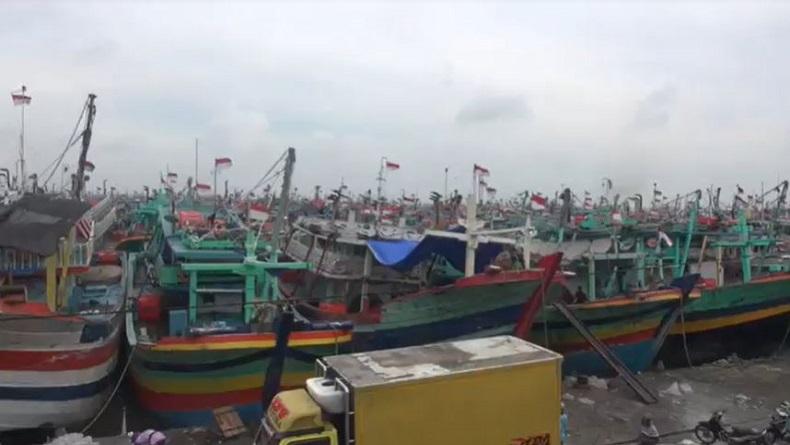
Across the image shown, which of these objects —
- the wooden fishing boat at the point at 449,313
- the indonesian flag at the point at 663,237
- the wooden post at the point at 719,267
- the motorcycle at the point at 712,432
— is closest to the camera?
the motorcycle at the point at 712,432

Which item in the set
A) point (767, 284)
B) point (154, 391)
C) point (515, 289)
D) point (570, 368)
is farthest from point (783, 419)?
point (154, 391)

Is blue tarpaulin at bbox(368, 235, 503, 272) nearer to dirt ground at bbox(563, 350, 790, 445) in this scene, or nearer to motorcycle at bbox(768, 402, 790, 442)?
dirt ground at bbox(563, 350, 790, 445)

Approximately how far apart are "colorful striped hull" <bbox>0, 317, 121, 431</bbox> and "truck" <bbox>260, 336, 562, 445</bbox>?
4.93 metres

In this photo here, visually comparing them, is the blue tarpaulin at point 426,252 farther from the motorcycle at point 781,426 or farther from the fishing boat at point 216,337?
the motorcycle at point 781,426

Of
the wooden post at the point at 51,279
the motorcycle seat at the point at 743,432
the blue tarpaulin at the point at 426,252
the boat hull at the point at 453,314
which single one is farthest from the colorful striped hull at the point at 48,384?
the motorcycle seat at the point at 743,432

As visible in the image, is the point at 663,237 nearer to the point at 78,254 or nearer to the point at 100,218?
the point at 78,254

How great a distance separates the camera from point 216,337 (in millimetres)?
9461

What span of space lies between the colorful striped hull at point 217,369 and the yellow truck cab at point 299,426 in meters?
4.15

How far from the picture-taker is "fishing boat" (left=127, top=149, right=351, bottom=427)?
9.62 metres

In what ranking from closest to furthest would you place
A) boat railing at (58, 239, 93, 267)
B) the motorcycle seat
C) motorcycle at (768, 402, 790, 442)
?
motorcycle at (768, 402, 790, 442) < the motorcycle seat < boat railing at (58, 239, 93, 267)

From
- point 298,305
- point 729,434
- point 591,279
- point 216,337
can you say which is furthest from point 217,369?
point 591,279

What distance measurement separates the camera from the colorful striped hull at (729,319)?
14.9 metres

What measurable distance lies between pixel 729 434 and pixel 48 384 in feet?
32.2

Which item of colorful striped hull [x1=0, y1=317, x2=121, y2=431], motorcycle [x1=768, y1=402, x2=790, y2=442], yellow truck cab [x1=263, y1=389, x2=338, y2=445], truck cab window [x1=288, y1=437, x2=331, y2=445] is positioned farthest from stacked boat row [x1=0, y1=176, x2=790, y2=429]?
truck cab window [x1=288, y1=437, x2=331, y2=445]
